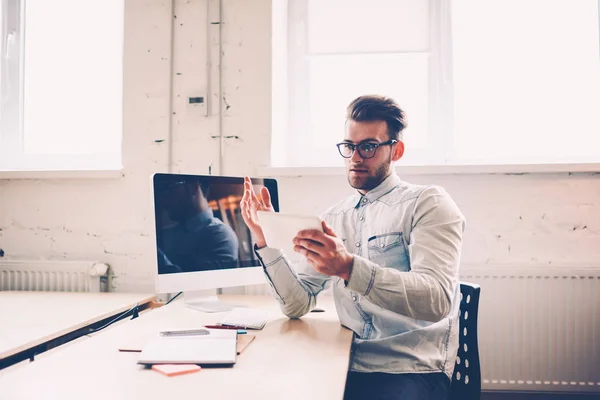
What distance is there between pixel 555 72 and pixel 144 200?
2078 millimetres

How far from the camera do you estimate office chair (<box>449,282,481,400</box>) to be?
4.36 ft

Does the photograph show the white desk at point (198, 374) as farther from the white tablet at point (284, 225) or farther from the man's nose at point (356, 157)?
the man's nose at point (356, 157)

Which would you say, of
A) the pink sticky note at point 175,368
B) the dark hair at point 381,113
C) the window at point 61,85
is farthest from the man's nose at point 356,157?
the window at point 61,85

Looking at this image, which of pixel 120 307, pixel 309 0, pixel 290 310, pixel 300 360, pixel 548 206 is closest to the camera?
pixel 300 360

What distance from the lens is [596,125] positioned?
2160 mm

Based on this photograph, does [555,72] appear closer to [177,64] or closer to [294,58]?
[294,58]

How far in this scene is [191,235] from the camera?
159 centimetres

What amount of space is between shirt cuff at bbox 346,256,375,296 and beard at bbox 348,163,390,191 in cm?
42

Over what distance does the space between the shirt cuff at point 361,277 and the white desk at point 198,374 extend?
152mm

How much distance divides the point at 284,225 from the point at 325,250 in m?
0.12

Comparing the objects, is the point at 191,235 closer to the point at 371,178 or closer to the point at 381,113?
the point at 371,178

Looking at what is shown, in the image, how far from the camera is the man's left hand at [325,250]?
3.70 ft

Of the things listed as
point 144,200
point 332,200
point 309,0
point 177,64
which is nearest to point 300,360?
point 332,200

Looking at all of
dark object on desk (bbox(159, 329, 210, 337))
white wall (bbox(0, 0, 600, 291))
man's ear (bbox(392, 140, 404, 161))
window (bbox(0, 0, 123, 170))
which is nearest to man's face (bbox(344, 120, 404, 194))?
man's ear (bbox(392, 140, 404, 161))
